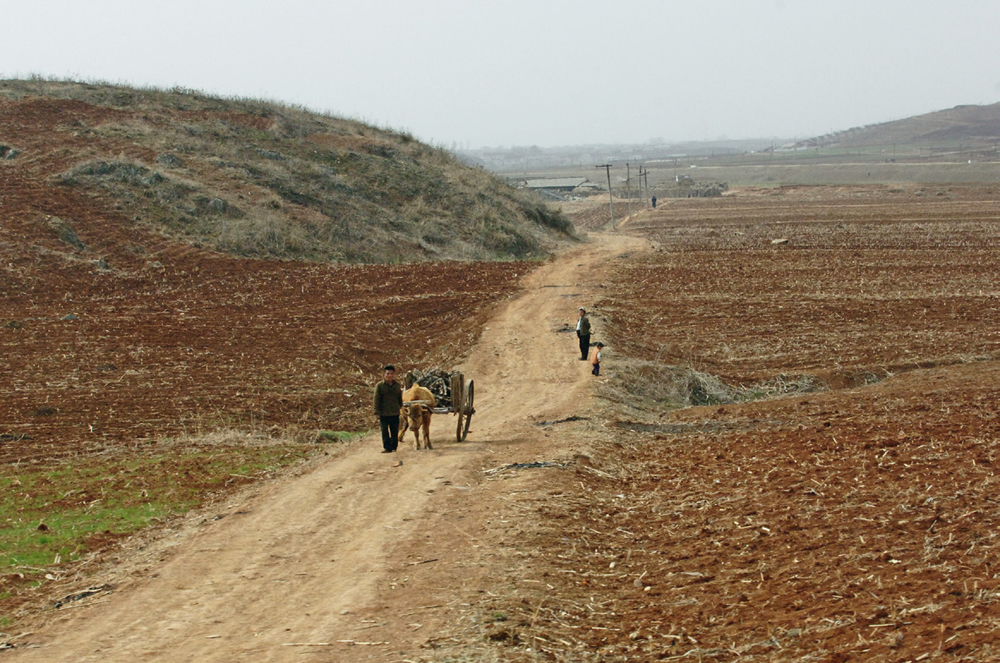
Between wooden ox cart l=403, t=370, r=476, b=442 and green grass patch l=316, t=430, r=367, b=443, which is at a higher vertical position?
wooden ox cart l=403, t=370, r=476, b=442

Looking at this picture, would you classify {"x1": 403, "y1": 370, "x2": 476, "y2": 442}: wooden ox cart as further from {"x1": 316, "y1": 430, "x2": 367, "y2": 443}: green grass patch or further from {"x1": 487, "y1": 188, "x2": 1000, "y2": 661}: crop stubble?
{"x1": 487, "y1": 188, "x2": 1000, "y2": 661}: crop stubble

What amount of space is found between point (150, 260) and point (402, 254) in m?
14.1

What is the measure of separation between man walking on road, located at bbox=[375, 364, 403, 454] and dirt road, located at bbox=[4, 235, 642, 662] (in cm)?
27

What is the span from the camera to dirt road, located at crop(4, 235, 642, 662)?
9109 millimetres

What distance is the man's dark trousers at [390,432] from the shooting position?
53.7 ft

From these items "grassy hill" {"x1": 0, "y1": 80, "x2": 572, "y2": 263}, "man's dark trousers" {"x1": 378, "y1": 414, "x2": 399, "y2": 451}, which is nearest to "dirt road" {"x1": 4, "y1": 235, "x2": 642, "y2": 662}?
"man's dark trousers" {"x1": 378, "y1": 414, "x2": 399, "y2": 451}

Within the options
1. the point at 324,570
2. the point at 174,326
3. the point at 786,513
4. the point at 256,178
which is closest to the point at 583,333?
the point at 174,326

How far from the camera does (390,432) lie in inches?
655

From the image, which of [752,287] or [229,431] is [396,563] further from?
[752,287]

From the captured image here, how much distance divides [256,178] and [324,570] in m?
44.8

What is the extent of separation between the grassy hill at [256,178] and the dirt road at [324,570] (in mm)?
30762

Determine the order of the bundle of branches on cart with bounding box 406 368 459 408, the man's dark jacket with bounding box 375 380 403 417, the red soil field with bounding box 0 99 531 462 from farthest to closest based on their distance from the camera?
the red soil field with bounding box 0 99 531 462 → the bundle of branches on cart with bounding box 406 368 459 408 → the man's dark jacket with bounding box 375 380 403 417

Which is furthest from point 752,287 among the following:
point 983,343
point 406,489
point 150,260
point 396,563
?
point 396,563

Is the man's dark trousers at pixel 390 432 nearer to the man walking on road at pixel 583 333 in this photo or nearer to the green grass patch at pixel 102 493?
the green grass patch at pixel 102 493
